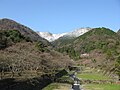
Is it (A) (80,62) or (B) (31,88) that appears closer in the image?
(B) (31,88)

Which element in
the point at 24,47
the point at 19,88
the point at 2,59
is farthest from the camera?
the point at 24,47

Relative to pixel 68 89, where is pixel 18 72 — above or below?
above

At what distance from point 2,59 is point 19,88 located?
15864 millimetres

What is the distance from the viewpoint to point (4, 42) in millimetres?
65688

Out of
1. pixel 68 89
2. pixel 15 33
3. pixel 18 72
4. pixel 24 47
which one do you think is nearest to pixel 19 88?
pixel 68 89


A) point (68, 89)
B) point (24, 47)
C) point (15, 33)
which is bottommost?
point (68, 89)

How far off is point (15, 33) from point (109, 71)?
95.2 ft

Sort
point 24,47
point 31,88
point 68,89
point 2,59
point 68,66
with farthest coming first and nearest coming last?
point 68,66
point 24,47
point 2,59
point 68,89
point 31,88

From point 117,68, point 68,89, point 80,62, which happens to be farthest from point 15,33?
point 80,62

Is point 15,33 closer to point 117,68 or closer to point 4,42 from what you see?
point 4,42

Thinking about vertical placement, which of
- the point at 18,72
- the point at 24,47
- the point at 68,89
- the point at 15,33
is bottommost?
the point at 68,89

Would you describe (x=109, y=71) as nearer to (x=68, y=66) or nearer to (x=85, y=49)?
(x=68, y=66)

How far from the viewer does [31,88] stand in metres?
31.5

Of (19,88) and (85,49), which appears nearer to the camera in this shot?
(19,88)
